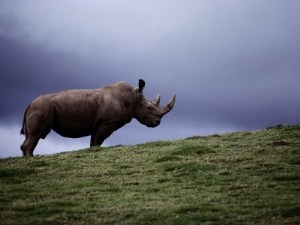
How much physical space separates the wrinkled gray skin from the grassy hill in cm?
207

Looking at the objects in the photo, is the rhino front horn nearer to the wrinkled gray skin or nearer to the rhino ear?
the wrinkled gray skin

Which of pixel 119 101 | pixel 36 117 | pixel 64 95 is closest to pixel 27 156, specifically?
pixel 36 117

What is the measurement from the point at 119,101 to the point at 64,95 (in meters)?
2.47

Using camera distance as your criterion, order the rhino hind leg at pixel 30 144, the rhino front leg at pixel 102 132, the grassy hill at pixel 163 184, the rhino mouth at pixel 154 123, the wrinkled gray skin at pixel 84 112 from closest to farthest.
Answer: the grassy hill at pixel 163 184
the rhino hind leg at pixel 30 144
the wrinkled gray skin at pixel 84 112
the rhino front leg at pixel 102 132
the rhino mouth at pixel 154 123

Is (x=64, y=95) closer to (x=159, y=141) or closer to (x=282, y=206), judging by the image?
(x=159, y=141)

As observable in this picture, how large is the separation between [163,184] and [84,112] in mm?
9072

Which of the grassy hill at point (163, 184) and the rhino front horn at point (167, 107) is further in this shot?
the rhino front horn at point (167, 107)

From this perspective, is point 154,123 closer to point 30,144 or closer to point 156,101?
point 156,101

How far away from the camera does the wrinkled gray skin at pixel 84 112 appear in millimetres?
21438

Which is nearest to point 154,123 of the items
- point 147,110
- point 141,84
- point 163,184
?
point 147,110

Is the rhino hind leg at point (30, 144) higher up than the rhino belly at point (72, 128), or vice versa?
the rhino belly at point (72, 128)

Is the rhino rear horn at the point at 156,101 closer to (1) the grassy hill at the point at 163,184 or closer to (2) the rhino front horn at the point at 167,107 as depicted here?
(2) the rhino front horn at the point at 167,107

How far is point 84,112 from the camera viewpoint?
22094 mm

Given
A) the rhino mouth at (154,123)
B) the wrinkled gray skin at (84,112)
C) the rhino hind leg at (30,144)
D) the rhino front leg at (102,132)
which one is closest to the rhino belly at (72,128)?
the wrinkled gray skin at (84,112)
